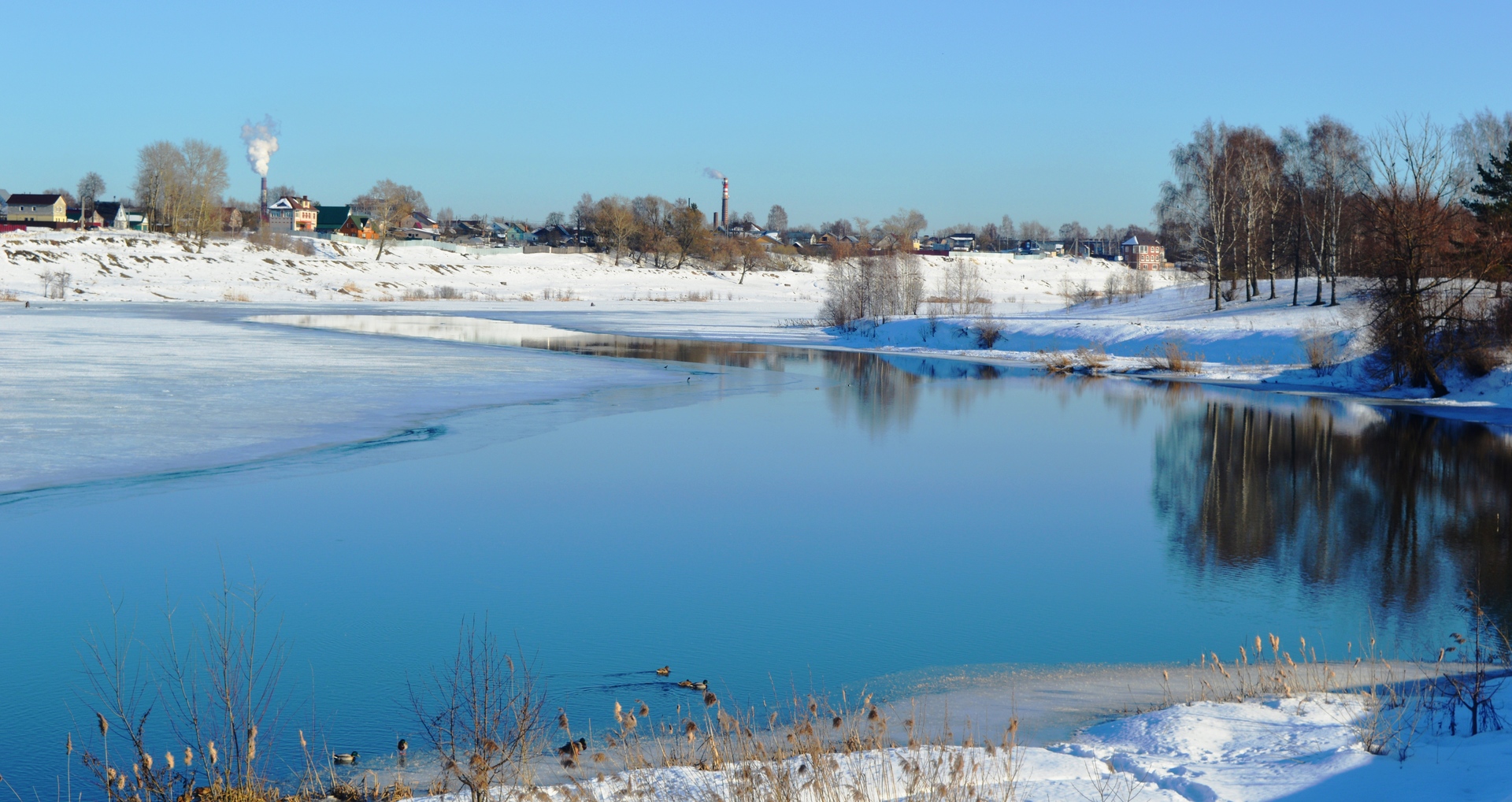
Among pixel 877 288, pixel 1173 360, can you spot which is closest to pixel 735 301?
pixel 877 288

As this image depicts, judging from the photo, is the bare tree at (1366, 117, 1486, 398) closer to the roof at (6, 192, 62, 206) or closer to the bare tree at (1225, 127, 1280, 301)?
the bare tree at (1225, 127, 1280, 301)

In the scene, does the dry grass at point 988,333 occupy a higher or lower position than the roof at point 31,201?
lower

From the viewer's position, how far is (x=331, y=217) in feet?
422

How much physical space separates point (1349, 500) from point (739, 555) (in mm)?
7344

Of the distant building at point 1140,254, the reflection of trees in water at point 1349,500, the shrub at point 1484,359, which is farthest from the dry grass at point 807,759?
the distant building at point 1140,254

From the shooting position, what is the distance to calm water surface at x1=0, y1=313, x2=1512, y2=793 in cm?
746

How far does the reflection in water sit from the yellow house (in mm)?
87696

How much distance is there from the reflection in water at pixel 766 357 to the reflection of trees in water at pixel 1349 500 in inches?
221

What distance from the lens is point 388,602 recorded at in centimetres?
860

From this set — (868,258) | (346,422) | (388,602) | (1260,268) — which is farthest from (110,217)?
(388,602)

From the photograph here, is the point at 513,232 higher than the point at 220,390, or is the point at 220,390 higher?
the point at 513,232

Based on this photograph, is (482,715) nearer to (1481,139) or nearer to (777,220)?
(1481,139)

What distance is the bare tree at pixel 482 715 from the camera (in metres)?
4.87

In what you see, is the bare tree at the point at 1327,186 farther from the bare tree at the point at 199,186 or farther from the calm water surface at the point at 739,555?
the bare tree at the point at 199,186
